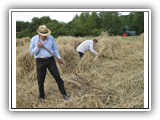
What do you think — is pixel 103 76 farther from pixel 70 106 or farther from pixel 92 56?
pixel 70 106

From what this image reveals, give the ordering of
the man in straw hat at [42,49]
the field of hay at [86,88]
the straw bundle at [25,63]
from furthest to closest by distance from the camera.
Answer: the straw bundle at [25,63]
the field of hay at [86,88]
the man in straw hat at [42,49]

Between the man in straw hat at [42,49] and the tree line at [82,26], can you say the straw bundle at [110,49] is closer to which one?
the man in straw hat at [42,49]

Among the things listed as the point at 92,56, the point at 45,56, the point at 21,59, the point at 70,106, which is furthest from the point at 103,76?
the point at 21,59

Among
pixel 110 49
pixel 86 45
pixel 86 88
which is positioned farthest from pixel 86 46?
pixel 110 49

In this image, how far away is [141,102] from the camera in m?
2.85

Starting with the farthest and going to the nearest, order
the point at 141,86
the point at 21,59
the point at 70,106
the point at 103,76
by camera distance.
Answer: the point at 21,59 → the point at 103,76 → the point at 141,86 → the point at 70,106

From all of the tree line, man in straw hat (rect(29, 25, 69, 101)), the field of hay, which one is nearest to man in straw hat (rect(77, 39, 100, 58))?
the field of hay

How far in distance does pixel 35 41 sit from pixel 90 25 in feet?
76.5

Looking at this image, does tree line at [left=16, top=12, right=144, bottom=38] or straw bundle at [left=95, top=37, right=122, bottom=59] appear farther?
tree line at [left=16, top=12, right=144, bottom=38]

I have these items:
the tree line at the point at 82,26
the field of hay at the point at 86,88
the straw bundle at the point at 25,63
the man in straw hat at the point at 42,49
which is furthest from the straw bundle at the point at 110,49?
the tree line at the point at 82,26

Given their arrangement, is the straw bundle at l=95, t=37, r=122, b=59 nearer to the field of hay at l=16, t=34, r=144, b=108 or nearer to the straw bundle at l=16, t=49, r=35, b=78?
the field of hay at l=16, t=34, r=144, b=108

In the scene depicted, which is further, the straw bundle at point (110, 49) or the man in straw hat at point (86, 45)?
the straw bundle at point (110, 49)

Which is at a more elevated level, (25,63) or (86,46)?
(86,46)

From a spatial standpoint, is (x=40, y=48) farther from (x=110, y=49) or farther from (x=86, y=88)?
(x=110, y=49)
